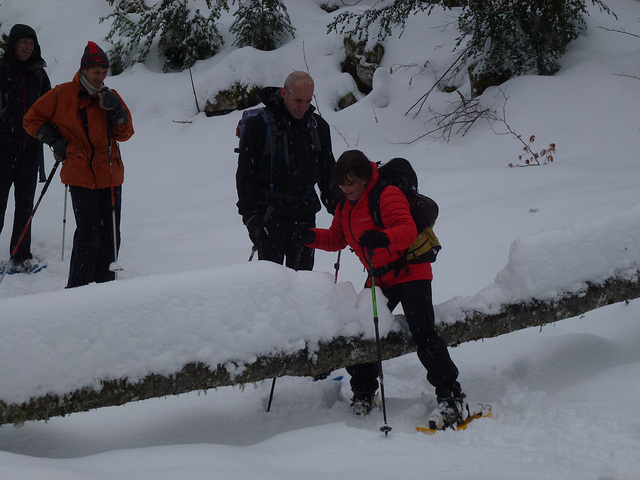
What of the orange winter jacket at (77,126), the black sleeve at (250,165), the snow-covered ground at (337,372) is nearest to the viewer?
the snow-covered ground at (337,372)

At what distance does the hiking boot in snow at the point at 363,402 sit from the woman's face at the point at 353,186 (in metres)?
1.21

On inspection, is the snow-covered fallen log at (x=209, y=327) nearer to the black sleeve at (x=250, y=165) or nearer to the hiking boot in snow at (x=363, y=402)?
the hiking boot in snow at (x=363, y=402)

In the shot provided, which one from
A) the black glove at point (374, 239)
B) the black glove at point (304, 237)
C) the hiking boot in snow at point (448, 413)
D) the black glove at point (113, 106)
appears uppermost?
the black glove at point (113, 106)

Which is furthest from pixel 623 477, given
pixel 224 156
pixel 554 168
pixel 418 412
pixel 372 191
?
pixel 224 156

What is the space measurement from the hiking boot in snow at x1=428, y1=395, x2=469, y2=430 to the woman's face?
129cm

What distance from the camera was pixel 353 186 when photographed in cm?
353

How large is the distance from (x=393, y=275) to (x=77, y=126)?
302cm

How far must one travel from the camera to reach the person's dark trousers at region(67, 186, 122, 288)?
5.05 meters

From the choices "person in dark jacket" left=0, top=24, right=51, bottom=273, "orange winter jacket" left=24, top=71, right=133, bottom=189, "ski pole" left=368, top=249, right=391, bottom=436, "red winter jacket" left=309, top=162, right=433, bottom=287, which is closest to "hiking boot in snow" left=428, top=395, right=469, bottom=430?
"ski pole" left=368, top=249, right=391, bottom=436

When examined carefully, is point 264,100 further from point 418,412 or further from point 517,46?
point 517,46

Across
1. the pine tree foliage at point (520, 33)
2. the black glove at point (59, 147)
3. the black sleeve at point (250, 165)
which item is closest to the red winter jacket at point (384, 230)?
the black sleeve at point (250, 165)

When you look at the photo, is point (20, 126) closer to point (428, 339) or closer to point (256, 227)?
point (256, 227)

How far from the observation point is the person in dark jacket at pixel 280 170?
4172 millimetres

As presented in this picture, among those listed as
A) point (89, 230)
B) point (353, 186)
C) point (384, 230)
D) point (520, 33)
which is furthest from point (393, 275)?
point (520, 33)
